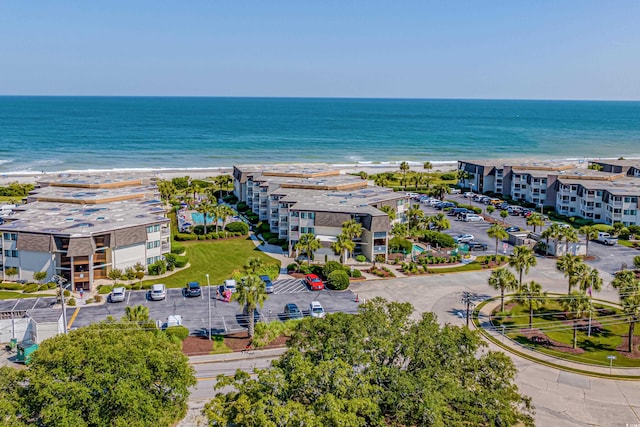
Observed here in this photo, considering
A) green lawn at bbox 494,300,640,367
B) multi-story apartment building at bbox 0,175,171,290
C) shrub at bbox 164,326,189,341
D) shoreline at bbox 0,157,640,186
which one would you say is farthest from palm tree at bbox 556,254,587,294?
shoreline at bbox 0,157,640,186

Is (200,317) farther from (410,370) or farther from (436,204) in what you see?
(436,204)

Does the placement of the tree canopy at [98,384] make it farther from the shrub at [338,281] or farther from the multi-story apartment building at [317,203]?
the multi-story apartment building at [317,203]

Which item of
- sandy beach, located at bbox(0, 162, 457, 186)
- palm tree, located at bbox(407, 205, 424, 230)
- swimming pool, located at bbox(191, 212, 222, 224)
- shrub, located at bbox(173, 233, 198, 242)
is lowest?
shrub, located at bbox(173, 233, 198, 242)

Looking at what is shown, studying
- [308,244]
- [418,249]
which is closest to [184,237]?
[308,244]

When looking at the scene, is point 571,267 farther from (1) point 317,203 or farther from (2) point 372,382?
(1) point 317,203

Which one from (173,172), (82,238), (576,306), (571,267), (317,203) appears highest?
(173,172)

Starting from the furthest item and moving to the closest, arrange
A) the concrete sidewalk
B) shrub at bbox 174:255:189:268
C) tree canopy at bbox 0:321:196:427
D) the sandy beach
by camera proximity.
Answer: the sandy beach < shrub at bbox 174:255:189:268 < the concrete sidewalk < tree canopy at bbox 0:321:196:427

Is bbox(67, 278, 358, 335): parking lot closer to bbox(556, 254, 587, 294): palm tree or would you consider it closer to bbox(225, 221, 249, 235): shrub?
bbox(556, 254, 587, 294): palm tree
